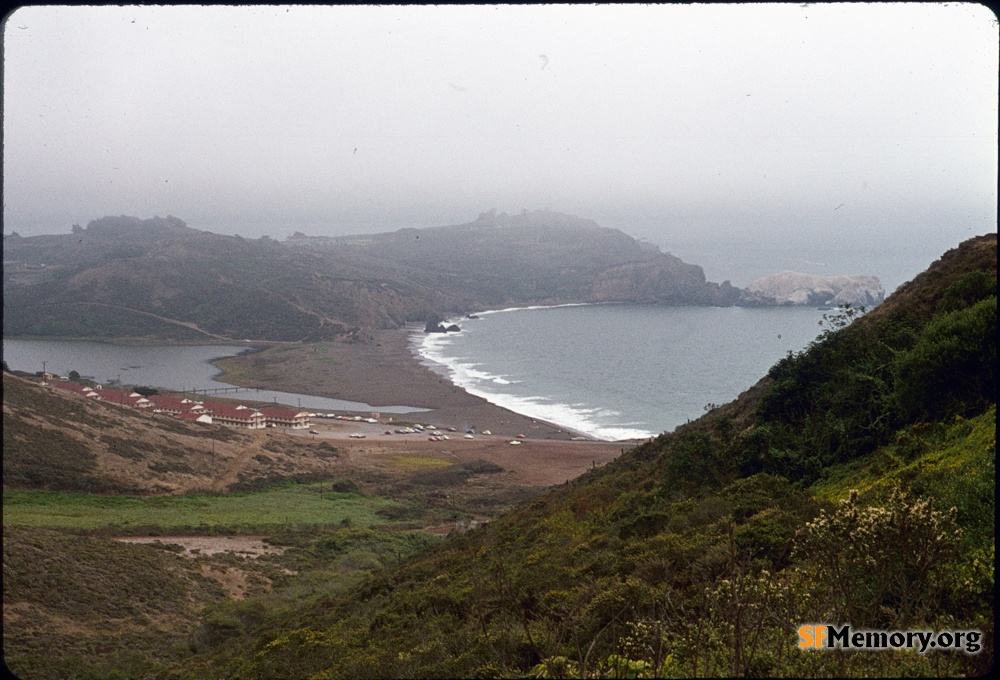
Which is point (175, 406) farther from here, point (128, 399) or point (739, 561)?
point (739, 561)

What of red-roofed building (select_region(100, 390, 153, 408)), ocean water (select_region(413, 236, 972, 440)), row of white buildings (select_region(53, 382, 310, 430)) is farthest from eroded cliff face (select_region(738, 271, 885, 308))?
red-roofed building (select_region(100, 390, 153, 408))

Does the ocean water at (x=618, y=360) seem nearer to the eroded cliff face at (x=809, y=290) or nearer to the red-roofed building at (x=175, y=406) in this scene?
the eroded cliff face at (x=809, y=290)

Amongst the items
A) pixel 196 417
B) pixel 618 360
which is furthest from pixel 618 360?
pixel 196 417

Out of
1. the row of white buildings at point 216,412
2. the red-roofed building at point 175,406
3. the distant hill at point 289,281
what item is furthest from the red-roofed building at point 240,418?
the distant hill at point 289,281

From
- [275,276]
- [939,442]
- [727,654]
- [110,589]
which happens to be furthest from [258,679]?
[275,276]

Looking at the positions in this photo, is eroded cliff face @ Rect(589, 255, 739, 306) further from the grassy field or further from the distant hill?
the grassy field

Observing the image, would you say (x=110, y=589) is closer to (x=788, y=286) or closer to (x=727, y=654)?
(x=727, y=654)
